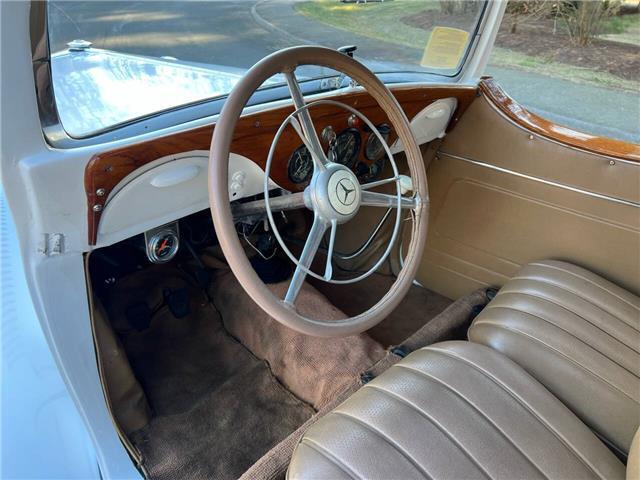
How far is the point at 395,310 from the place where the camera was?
204 cm

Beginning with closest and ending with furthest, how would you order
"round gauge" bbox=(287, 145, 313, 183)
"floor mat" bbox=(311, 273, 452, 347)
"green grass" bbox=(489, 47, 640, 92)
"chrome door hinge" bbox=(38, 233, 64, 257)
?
1. "chrome door hinge" bbox=(38, 233, 64, 257)
2. "round gauge" bbox=(287, 145, 313, 183)
3. "floor mat" bbox=(311, 273, 452, 347)
4. "green grass" bbox=(489, 47, 640, 92)

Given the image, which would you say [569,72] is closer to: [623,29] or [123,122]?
[623,29]

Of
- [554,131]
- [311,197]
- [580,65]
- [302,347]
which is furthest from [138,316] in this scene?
[580,65]

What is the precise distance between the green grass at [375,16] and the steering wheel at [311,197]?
1.38 ft

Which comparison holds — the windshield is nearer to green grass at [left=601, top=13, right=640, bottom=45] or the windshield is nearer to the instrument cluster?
the instrument cluster

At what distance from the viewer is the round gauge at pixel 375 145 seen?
1489 mm

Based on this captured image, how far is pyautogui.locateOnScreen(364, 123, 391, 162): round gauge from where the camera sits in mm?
1489

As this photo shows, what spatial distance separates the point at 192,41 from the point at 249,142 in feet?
0.99

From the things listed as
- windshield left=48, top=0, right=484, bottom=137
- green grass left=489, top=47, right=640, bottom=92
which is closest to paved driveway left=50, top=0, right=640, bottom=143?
windshield left=48, top=0, right=484, bottom=137

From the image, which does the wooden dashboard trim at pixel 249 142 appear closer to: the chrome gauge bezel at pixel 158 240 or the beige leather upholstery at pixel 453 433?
the chrome gauge bezel at pixel 158 240

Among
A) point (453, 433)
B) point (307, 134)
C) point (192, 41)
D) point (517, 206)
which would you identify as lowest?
point (453, 433)

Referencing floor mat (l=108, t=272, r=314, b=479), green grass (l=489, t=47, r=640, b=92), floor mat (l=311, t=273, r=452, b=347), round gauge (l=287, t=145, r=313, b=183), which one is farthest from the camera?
green grass (l=489, t=47, r=640, b=92)

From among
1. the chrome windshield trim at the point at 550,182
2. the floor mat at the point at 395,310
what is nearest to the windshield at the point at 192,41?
the chrome windshield trim at the point at 550,182

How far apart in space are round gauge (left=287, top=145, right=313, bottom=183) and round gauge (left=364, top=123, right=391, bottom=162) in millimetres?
283
